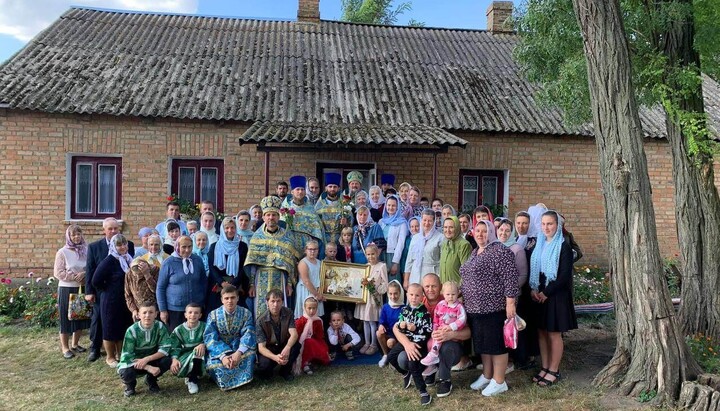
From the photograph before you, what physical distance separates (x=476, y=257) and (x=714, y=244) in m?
3.04

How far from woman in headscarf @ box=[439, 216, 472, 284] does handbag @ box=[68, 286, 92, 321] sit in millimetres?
3930

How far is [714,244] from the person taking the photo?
18.4ft

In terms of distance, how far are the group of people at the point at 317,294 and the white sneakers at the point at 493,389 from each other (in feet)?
0.04

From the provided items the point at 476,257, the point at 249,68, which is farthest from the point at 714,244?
the point at 249,68

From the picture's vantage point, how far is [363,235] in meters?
5.97

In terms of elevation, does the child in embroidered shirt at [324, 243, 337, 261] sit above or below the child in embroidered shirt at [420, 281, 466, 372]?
above

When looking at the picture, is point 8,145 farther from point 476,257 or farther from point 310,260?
point 476,257

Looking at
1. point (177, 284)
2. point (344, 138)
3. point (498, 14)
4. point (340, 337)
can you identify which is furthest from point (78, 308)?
point (498, 14)

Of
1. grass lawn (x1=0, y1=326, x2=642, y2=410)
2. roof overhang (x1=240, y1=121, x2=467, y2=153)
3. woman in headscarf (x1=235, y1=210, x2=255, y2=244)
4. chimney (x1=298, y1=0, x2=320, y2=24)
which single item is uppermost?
chimney (x1=298, y1=0, x2=320, y2=24)

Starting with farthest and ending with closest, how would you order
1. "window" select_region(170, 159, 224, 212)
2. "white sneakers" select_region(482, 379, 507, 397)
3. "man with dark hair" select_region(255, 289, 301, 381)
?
"window" select_region(170, 159, 224, 212) < "man with dark hair" select_region(255, 289, 301, 381) < "white sneakers" select_region(482, 379, 507, 397)

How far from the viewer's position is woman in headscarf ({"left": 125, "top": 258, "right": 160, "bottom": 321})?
5105mm

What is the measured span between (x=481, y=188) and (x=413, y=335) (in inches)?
233

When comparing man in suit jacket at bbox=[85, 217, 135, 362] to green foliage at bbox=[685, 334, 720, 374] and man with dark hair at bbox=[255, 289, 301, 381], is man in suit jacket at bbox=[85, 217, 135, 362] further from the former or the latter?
green foliage at bbox=[685, 334, 720, 374]

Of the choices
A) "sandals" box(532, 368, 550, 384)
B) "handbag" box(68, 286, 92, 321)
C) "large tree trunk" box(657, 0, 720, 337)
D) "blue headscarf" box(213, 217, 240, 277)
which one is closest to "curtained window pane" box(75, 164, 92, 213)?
"handbag" box(68, 286, 92, 321)
